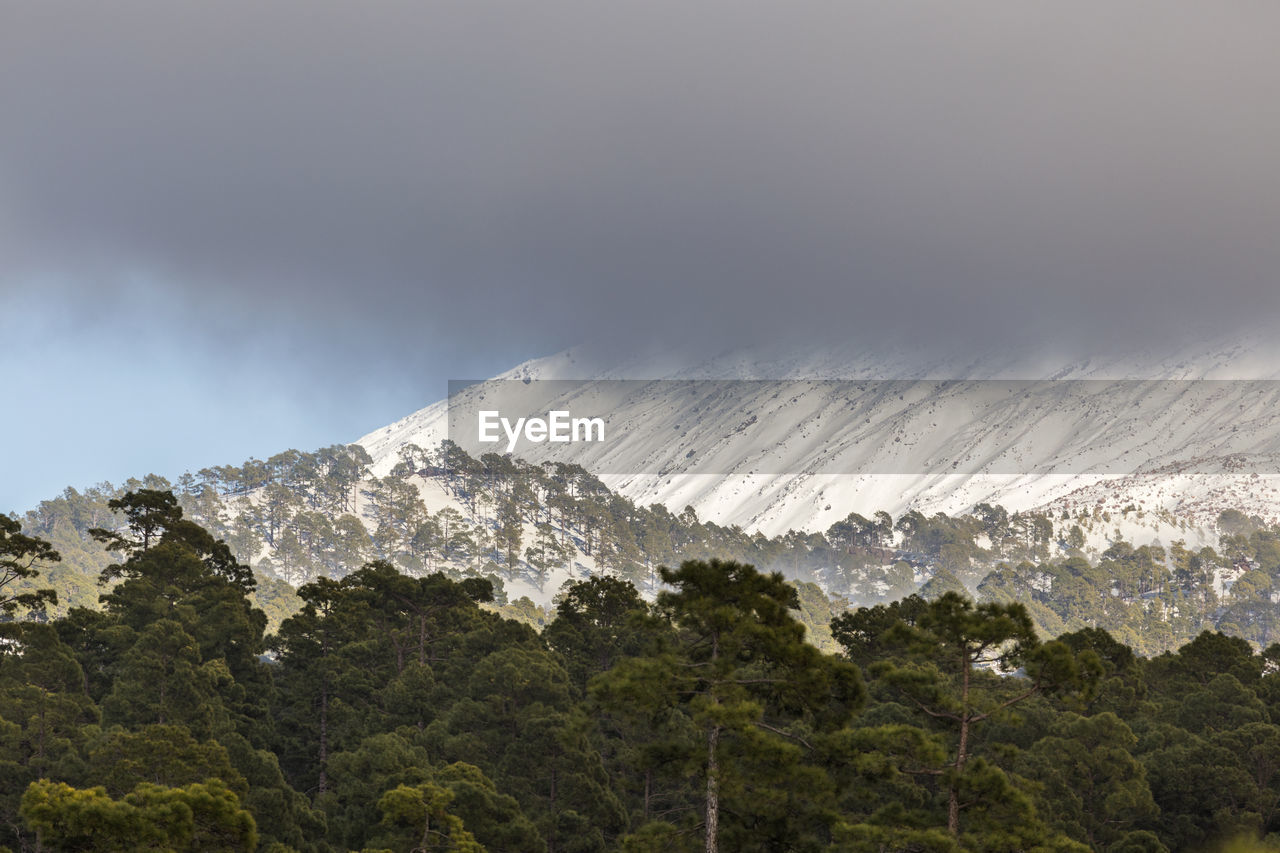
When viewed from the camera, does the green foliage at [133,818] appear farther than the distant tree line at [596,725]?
No

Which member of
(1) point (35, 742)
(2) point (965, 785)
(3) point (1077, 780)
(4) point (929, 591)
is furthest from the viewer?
(4) point (929, 591)

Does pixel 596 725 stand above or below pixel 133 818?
above

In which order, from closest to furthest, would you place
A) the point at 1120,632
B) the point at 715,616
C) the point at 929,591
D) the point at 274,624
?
the point at 715,616 < the point at 274,624 < the point at 1120,632 < the point at 929,591

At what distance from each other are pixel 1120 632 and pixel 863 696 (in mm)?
171670

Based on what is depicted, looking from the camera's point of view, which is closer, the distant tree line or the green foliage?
the green foliage

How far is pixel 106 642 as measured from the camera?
4522 centimetres

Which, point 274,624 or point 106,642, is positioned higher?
point 274,624

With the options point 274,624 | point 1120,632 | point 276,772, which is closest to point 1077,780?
point 276,772

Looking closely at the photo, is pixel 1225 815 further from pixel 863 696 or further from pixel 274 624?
pixel 274 624

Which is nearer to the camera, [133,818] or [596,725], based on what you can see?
[133,818]

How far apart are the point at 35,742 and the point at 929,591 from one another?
17555cm

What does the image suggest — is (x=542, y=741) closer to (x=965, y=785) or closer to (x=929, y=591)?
(x=965, y=785)

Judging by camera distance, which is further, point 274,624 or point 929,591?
point 929,591

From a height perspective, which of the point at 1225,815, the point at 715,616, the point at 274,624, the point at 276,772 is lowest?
the point at 1225,815
